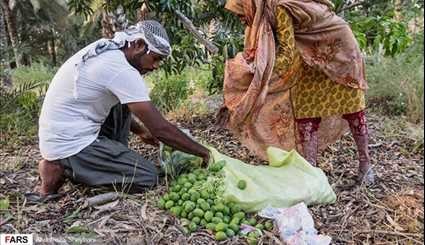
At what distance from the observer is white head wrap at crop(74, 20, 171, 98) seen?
2.56 meters

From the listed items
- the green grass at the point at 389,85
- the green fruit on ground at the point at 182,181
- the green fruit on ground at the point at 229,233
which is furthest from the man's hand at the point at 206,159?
the green grass at the point at 389,85

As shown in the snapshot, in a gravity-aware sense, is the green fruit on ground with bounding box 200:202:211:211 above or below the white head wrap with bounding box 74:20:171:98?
below

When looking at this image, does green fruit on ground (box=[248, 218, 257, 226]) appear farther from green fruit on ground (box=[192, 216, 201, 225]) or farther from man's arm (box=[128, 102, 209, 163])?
man's arm (box=[128, 102, 209, 163])

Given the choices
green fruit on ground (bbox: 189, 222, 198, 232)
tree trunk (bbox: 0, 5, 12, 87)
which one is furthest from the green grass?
tree trunk (bbox: 0, 5, 12, 87)

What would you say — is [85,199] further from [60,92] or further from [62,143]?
[60,92]

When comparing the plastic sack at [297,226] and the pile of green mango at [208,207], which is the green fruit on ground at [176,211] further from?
the plastic sack at [297,226]

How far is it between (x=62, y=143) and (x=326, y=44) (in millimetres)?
1392

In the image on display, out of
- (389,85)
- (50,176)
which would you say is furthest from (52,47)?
(50,176)

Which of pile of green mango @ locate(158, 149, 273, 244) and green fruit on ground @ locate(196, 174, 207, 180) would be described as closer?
pile of green mango @ locate(158, 149, 273, 244)

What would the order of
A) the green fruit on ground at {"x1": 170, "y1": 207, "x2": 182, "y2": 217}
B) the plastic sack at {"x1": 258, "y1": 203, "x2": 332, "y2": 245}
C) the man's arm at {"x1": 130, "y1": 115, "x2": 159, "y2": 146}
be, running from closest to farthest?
the plastic sack at {"x1": 258, "y1": 203, "x2": 332, "y2": 245} < the green fruit on ground at {"x1": 170, "y1": 207, "x2": 182, "y2": 217} < the man's arm at {"x1": 130, "y1": 115, "x2": 159, "y2": 146}

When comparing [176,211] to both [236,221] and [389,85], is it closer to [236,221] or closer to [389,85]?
[236,221]

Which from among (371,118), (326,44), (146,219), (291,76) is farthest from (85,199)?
(371,118)

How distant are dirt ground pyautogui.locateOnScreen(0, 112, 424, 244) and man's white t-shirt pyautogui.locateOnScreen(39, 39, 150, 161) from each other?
280mm
